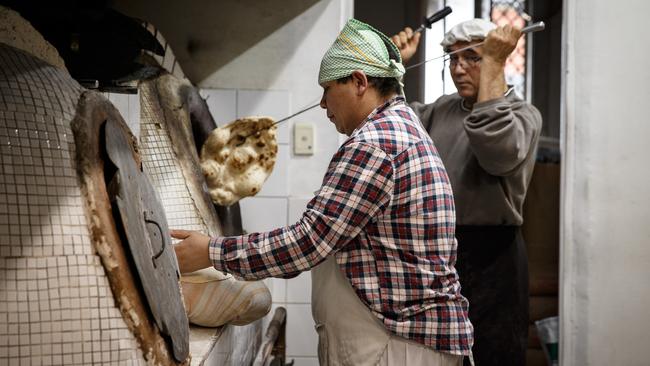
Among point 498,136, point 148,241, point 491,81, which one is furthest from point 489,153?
point 148,241

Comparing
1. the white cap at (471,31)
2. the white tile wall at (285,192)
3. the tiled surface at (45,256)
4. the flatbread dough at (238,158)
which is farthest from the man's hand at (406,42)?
the tiled surface at (45,256)

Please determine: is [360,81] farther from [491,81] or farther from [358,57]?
[491,81]

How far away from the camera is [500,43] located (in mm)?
1833

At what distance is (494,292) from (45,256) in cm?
143

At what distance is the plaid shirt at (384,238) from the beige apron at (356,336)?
1.0 inches

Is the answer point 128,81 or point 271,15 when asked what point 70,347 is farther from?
point 271,15

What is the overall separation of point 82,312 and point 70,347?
0.04 m

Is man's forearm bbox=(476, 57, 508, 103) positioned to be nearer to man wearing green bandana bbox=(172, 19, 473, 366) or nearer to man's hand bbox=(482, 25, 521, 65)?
man's hand bbox=(482, 25, 521, 65)

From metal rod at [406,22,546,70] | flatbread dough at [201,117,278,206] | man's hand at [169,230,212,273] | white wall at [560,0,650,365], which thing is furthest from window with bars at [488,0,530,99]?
man's hand at [169,230,212,273]

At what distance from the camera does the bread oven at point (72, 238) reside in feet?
2.59

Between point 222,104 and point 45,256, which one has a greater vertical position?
point 222,104

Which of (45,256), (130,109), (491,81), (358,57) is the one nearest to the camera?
(45,256)

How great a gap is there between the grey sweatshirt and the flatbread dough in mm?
546

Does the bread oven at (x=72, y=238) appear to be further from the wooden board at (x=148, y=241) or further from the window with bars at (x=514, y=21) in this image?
the window with bars at (x=514, y=21)
